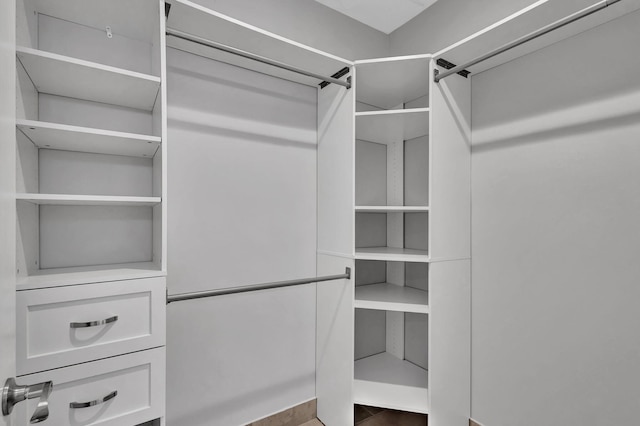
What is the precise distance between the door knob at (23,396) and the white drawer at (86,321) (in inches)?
17.7

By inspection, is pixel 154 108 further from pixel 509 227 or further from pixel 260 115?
pixel 509 227

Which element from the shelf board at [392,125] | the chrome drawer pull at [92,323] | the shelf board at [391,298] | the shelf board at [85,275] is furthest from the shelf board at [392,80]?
the chrome drawer pull at [92,323]

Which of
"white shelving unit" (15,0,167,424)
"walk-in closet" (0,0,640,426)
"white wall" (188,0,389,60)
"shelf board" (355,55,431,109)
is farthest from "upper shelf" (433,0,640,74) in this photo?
"white shelving unit" (15,0,167,424)

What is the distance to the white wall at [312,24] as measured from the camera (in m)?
1.75

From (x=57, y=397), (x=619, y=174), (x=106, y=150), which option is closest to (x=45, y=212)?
(x=106, y=150)

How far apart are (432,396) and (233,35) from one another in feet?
6.91

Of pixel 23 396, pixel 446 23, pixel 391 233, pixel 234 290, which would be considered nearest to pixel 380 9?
pixel 446 23

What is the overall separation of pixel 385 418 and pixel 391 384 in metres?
0.29

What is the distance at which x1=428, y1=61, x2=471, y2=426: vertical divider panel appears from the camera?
1.66m

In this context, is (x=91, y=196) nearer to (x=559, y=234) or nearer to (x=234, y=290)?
(x=234, y=290)

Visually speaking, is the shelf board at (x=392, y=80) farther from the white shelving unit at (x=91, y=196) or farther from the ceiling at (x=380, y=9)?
the white shelving unit at (x=91, y=196)

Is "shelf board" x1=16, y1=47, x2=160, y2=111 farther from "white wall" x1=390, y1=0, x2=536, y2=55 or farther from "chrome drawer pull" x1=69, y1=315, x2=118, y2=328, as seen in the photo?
"white wall" x1=390, y1=0, x2=536, y2=55

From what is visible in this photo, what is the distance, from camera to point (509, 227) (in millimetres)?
1680

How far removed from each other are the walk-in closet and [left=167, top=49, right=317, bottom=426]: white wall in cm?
1
